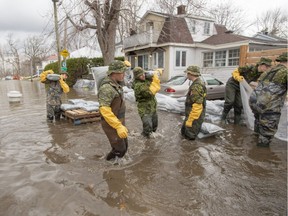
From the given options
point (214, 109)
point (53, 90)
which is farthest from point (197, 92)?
point (53, 90)

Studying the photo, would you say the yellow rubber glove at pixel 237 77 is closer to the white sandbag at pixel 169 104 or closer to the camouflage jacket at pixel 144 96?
the white sandbag at pixel 169 104

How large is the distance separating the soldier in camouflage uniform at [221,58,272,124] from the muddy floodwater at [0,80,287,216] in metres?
0.87

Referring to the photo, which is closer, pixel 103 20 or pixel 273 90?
pixel 273 90

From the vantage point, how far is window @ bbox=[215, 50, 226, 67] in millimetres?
A: 16797

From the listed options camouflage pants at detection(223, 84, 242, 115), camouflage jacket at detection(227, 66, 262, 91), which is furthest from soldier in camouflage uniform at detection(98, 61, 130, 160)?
camouflage jacket at detection(227, 66, 262, 91)

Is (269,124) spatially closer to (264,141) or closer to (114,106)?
(264,141)

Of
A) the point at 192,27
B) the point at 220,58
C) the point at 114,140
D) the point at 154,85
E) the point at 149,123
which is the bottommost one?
the point at 149,123

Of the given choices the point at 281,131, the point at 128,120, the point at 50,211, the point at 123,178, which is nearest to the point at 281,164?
the point at 281,131

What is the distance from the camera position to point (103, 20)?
988cm

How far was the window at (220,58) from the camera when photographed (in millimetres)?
16797

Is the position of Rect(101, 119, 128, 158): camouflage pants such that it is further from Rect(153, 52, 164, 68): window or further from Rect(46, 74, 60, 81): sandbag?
Rect(153, 52, 164, 68): window

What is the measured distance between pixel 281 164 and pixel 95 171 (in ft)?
10.2

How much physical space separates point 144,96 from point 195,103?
1.02 m

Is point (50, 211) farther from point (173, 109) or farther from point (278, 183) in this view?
point (173, 109)
